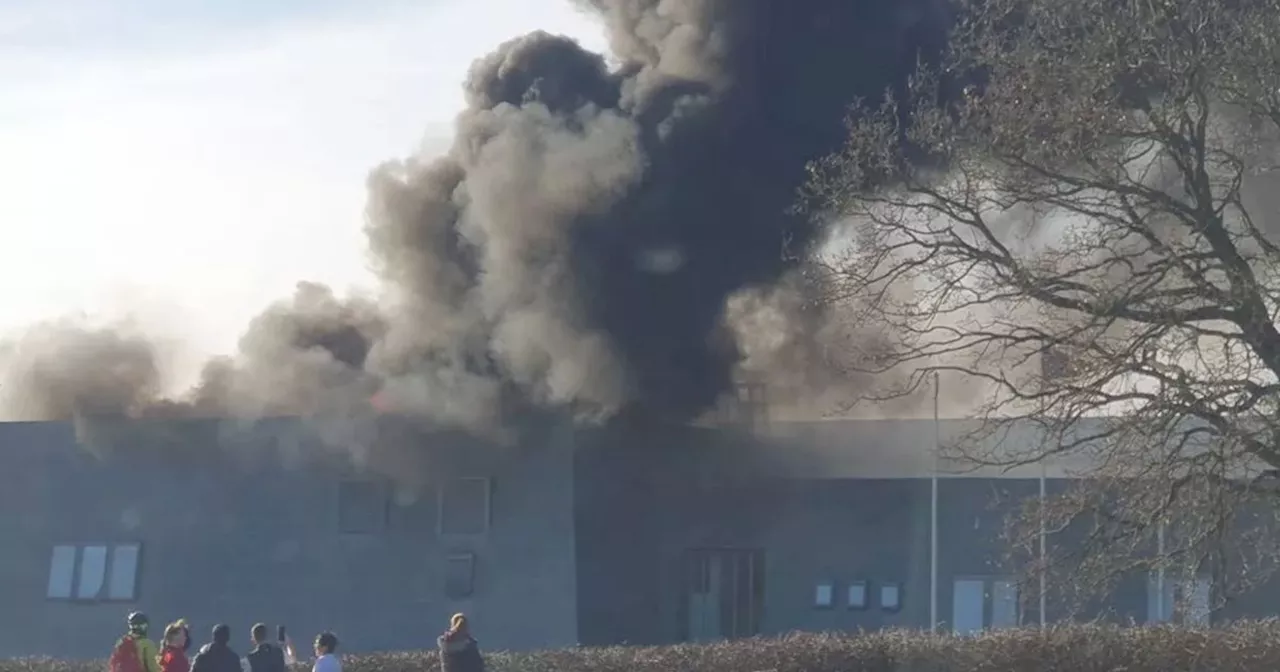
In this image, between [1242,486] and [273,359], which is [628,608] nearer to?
[273,359]

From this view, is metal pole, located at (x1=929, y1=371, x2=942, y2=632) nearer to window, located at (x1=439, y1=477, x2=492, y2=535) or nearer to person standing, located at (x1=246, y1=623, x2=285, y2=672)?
window, located at (x1=439, y1=477, x2=492, y2=535)

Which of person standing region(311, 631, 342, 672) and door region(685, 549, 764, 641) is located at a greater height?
door region(685, 549, 764, 641)

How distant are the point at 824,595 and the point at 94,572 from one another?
13.9 m

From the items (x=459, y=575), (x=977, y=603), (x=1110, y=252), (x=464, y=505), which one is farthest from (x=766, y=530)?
(x=1110, y=252)

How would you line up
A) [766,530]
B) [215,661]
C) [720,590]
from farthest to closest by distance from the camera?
[720,590]
[766,530]
[215,661]

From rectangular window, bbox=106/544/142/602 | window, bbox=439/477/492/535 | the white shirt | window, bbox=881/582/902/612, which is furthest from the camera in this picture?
rectangular window, bbox=106/544/142/602

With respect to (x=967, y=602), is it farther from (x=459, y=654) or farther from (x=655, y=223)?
(x=459, y=654)

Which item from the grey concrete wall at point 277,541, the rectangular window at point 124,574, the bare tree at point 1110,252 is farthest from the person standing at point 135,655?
the rectangular window at point 124,574

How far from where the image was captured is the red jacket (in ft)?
45.1

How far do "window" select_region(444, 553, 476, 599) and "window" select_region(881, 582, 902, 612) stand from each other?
7636 millimetres

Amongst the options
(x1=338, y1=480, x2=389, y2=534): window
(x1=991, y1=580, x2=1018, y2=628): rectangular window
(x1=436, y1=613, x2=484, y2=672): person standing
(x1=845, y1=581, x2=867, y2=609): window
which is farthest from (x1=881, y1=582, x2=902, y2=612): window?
(x1=436, y1=613, x2=484, y2=672): person standing

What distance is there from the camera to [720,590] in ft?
A: 110

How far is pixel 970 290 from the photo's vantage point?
14.4 metres

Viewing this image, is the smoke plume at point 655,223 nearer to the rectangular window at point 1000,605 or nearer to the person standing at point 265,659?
the rectangular window at point 1000,605
